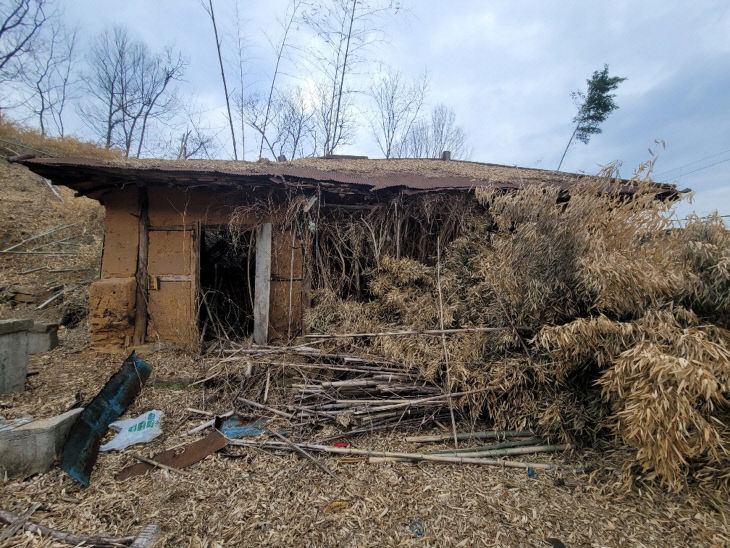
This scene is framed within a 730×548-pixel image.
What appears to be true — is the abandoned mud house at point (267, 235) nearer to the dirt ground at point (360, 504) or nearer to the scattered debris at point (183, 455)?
the dirt ground at point (360, 504)

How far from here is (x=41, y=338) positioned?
5.13 metres

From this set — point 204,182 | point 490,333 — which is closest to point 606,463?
point 490,333

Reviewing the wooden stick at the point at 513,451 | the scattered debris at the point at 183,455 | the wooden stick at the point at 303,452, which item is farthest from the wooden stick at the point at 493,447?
the scattered debris at the point at 183,455

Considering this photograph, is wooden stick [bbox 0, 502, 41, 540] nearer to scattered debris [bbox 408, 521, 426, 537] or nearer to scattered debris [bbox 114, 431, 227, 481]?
scattered debris [bbox 114, 431, 227, 481]

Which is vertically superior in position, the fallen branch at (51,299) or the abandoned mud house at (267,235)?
the abandoned mud house at (267,235)

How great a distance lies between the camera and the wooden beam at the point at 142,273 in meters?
5.20

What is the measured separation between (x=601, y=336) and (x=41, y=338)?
7.64m

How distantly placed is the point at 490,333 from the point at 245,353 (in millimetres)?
3114

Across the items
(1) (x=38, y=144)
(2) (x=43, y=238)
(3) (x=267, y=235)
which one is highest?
(1) (x=38, y=144)

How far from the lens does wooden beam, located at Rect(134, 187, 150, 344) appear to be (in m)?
5.20

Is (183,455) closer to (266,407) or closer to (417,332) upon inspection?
(266,407)

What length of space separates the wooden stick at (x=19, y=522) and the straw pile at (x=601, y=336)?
316cm

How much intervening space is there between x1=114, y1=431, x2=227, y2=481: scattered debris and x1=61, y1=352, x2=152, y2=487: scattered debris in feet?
1.01

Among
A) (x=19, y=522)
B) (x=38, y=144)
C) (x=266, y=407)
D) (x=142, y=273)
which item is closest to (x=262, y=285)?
(x=142, y=273)
